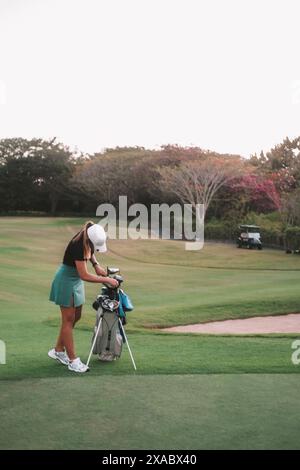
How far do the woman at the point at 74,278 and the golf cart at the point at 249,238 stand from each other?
87.6 feet

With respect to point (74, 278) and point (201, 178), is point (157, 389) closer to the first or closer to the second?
point (74, 278)

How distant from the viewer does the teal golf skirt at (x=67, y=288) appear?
285 inches

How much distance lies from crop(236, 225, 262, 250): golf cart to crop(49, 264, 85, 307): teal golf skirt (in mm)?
Result: 26806

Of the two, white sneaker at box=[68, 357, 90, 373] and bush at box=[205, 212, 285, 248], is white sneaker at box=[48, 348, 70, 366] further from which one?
bush at box=[205, 212, 285, 248]

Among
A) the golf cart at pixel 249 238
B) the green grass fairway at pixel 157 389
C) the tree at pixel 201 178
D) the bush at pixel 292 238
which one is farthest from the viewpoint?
the tree at pixel 201 178

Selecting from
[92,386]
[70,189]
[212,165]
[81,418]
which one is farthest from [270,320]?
[70,189]

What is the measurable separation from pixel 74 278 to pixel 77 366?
1.02m

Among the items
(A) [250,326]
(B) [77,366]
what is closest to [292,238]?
(A) [250,326]

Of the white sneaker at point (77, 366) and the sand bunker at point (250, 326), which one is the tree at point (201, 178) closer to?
the sand bunker at point (250, 326)

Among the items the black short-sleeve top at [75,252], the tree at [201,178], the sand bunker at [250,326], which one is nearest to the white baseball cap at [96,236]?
the black short-sleeve top at [75,252]

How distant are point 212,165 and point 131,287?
22595 millimetres

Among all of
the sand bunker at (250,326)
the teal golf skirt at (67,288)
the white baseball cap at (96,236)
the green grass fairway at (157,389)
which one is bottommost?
the sand bunker at (250,326)

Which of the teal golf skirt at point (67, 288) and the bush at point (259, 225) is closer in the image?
the teal golf skirt at point (67, 288)

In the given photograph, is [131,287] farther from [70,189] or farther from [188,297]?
[70,189]
